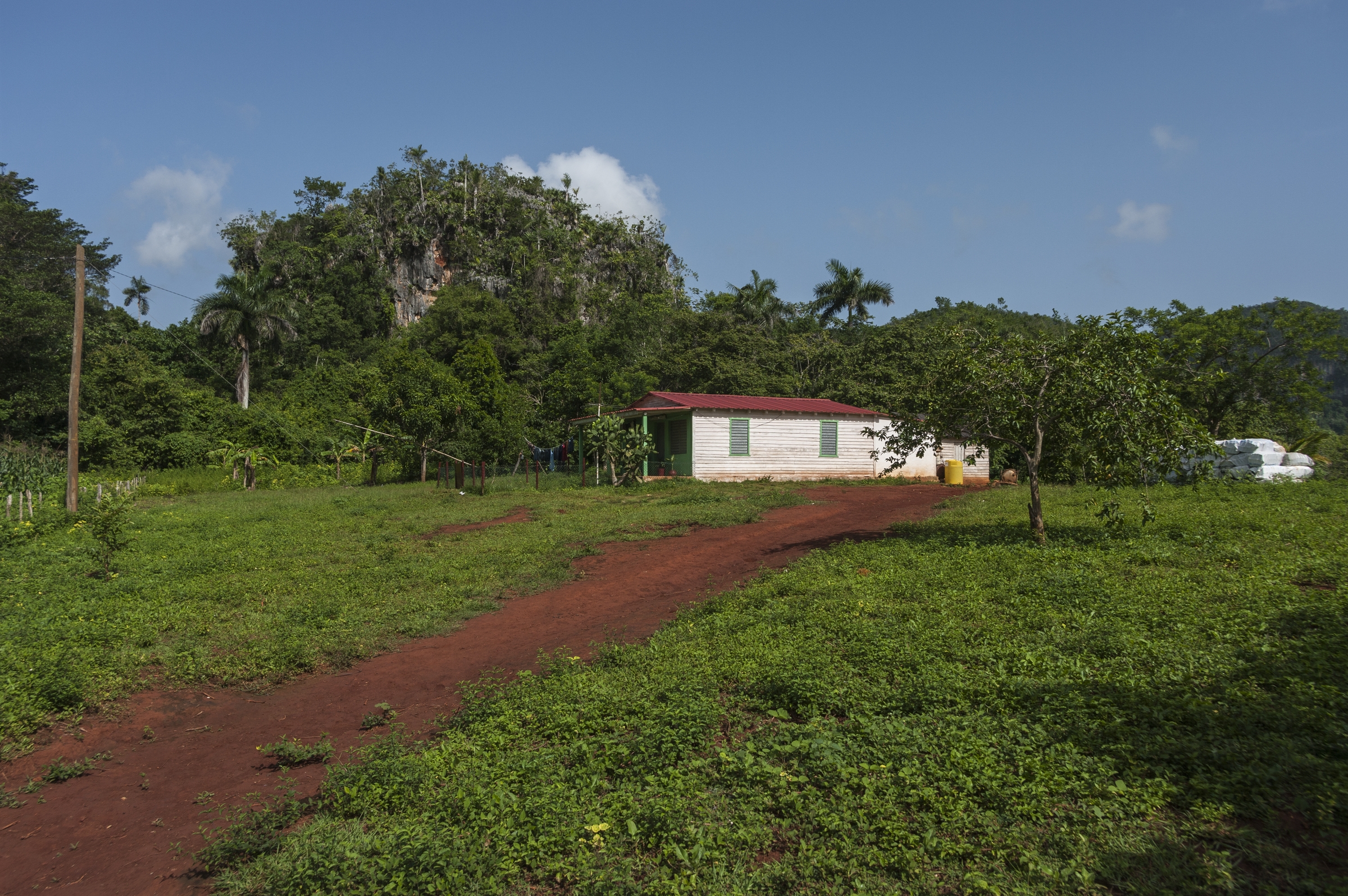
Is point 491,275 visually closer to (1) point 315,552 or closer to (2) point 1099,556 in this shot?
(1) point 315,552

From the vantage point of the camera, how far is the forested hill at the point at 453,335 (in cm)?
2858

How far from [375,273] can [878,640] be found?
60.9m

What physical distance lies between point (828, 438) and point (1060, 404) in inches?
659

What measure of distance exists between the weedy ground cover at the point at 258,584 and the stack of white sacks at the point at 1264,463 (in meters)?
10.8

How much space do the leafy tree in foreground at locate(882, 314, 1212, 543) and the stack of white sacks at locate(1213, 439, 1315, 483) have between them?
10.1 m

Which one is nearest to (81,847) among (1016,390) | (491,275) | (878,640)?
(878,640)

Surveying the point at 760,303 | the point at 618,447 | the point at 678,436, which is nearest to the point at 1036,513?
the point at 618,447

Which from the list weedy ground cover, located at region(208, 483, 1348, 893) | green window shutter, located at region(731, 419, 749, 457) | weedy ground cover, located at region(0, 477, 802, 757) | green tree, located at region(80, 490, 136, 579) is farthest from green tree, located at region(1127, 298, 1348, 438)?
green tree, located at region(80, 490, 136, 579)

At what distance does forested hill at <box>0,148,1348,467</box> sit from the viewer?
2858cm

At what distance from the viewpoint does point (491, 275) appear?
196 feet

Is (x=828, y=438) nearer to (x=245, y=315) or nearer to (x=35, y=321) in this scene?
(x=245, y=315)

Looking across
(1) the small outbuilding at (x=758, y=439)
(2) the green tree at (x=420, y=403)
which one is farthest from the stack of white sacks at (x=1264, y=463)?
(2) the green tree at (x=420, y=403)

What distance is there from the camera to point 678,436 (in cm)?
2562

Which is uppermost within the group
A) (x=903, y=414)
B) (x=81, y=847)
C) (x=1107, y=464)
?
(x=903, y=414)
